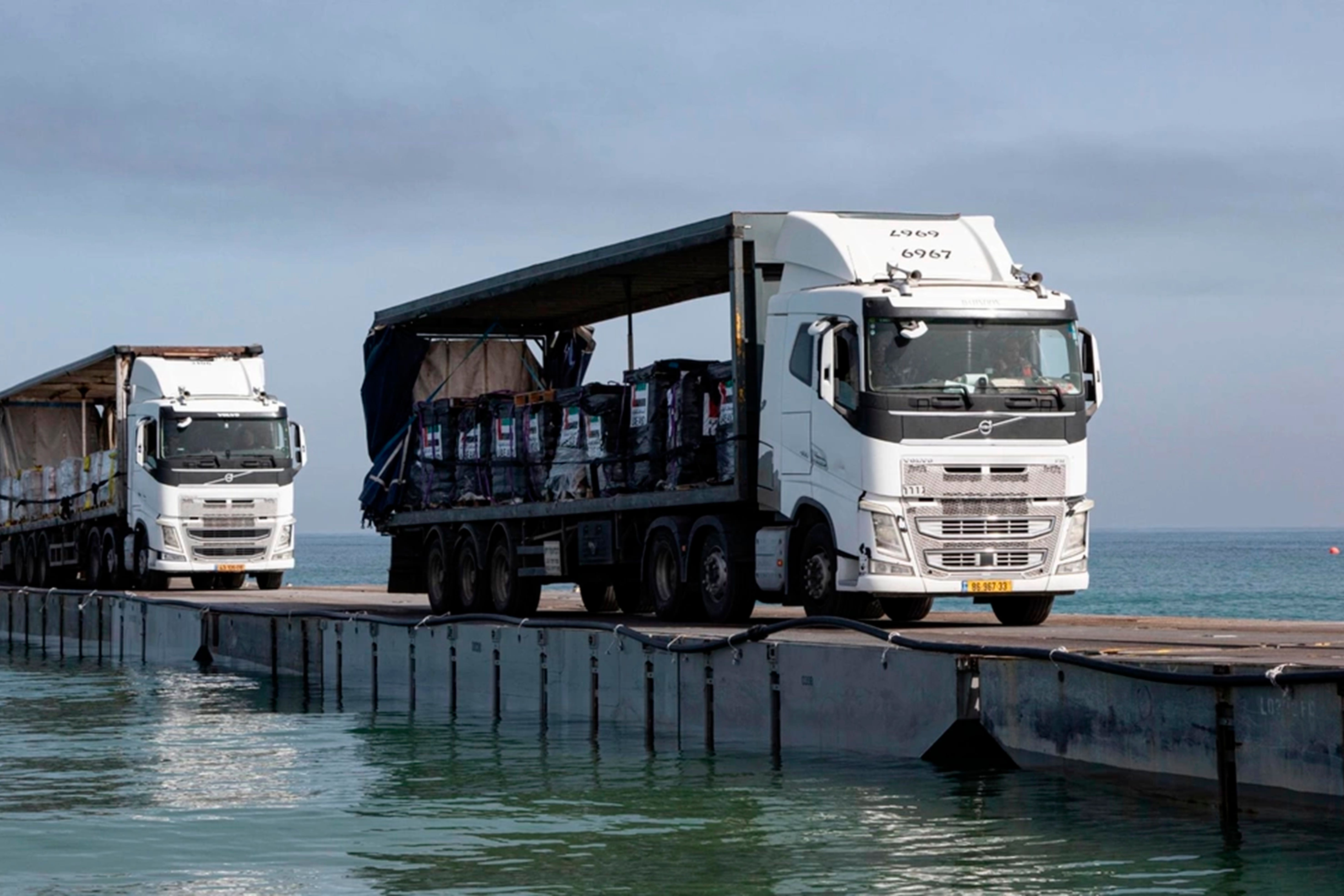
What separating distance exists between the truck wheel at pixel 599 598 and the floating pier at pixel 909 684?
27.6 inches

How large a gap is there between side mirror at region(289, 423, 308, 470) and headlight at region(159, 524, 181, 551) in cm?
238

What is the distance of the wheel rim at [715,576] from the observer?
21531mm

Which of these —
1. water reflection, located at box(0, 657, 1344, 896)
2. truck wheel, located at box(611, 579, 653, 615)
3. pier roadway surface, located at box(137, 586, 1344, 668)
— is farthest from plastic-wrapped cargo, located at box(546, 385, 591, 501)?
water reflection, located at box(0, 657, 1344, 896)

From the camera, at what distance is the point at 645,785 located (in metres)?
16.3

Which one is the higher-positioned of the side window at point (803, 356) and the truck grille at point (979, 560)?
the side window at point (803, 356)

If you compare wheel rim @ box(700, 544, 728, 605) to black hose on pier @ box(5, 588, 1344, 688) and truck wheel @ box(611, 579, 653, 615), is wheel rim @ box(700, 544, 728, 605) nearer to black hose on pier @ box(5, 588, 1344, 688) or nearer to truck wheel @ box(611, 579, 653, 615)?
black hose on pier @ box(5, 588, 1344, 688)

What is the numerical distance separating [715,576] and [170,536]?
60.3 ft

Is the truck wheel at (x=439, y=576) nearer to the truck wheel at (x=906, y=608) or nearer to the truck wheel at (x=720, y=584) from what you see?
the truck wheel at (x=720, y=584)

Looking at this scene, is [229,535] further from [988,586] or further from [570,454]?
[988,586]

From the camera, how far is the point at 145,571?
39125mm

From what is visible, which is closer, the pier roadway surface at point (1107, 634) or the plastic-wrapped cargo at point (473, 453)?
the pier roadway surface at point (1107, 634)

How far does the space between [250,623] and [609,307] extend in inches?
293

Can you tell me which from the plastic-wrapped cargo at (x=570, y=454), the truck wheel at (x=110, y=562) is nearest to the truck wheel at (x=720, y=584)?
the plastic-wrapped cargo at (x=570, y=454)

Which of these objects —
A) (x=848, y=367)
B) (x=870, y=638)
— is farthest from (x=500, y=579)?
(x=870, y=638)
